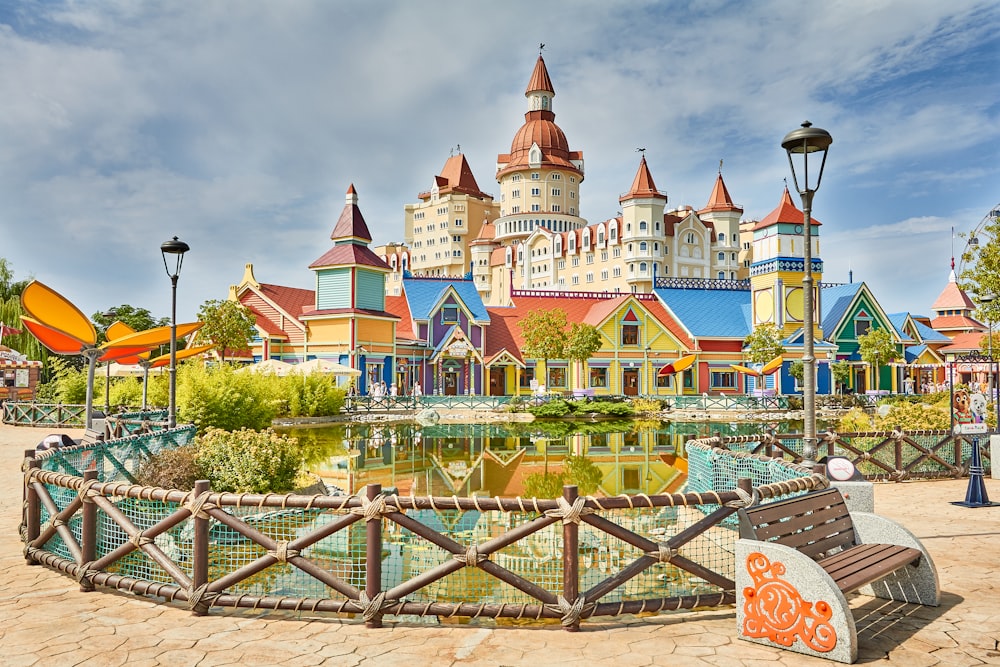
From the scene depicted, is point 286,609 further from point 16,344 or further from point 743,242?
point 743,242

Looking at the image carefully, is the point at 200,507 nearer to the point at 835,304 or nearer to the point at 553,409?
the point at 553,409

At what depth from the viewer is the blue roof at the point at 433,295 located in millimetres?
43375

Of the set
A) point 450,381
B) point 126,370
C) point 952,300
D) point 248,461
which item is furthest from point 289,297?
point 952,300

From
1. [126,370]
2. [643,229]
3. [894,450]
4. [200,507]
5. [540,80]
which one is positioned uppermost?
[540,80]

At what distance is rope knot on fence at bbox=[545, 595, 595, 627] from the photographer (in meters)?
5.89

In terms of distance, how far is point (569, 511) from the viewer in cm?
593

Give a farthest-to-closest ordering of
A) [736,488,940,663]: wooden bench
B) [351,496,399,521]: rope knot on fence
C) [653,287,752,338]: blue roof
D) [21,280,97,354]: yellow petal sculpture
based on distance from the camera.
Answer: [653,287,752,338]: blue roof < [21,280,97,354]: yellow petal sculpture < [351,496,399,521]: rope knot on fence < [736,488,940,663]: wooden bench

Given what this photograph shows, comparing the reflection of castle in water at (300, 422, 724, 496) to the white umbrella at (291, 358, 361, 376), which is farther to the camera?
the white umbrella at (291, 358, 361, 376)

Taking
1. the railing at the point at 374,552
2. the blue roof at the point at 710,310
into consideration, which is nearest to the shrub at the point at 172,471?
the railing at the point at 374,552

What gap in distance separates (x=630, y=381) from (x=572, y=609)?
39767 mm

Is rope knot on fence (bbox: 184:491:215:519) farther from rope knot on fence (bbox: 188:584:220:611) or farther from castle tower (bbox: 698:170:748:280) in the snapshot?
castle tower (bbox: 698:170:748:280)

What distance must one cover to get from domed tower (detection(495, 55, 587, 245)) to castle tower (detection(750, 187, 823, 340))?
143 feet

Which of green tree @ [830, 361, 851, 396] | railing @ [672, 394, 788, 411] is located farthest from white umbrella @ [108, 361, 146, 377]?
green tree @ [830, 361, 851, 396]

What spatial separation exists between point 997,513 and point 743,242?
307 ft
